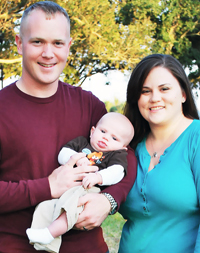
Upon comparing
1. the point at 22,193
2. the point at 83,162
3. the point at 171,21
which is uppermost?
the point at 171,21

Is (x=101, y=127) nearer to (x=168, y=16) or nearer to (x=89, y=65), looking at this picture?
(x=89, y=65)

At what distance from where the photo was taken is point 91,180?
79.5 inches

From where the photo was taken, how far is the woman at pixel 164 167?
6.81 feet

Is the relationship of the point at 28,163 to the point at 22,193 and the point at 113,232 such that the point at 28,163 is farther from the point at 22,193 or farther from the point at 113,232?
the point at 113,232

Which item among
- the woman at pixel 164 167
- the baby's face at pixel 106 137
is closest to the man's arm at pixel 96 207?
the woman at pixel 164 167

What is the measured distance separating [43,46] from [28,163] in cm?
82

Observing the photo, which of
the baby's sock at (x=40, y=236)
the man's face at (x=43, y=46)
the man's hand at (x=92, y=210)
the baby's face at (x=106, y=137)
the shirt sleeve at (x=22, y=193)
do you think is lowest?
the baby's sock at (x=40, y=236)

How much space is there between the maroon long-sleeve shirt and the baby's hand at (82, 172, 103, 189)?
0.11 m

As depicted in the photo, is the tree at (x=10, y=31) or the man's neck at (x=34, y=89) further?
the tree at (x=10, y=31)

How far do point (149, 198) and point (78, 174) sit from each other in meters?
0.55

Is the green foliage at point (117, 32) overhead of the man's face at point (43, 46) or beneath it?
overhead

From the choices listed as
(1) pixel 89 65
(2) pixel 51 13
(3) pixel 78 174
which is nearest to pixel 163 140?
(3) pixel 78 174

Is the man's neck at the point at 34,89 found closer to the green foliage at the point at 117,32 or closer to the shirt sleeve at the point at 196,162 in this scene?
the shirt sleeve at the point at 196,162

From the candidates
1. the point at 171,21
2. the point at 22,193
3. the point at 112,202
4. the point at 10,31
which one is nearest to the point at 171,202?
the point at 112,202
